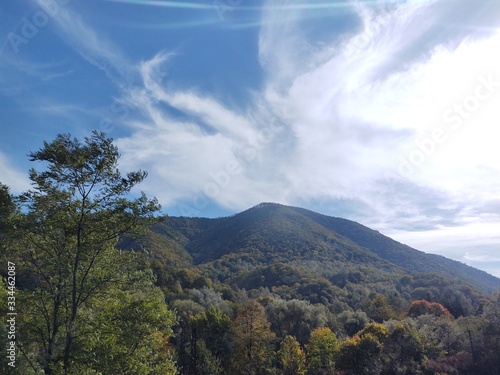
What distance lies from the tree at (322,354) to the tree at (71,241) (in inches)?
1363

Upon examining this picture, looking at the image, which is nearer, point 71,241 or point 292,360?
point 71,241

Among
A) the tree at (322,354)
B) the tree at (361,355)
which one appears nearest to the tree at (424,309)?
the tree at (361,355)

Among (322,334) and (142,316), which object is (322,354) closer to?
(322,334)

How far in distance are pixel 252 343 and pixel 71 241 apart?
30.0 m

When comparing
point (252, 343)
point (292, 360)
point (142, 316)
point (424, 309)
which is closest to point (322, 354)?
point (292, 360)

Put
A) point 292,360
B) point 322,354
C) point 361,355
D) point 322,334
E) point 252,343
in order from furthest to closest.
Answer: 1. point 322,334
2. point 322,354
3. point 361,355
4. point 292,360
5. point 252,343

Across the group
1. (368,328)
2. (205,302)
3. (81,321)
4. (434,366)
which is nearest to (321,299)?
(205,302)

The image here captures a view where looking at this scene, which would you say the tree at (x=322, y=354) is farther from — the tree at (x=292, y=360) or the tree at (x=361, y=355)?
the tree at (x=292, y=360)

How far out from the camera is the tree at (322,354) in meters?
40.8

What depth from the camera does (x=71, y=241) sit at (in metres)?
13.5

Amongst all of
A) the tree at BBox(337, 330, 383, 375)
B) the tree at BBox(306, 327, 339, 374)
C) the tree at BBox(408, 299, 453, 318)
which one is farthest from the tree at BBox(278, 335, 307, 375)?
the tree at BBox(408, 299, 453, 318)

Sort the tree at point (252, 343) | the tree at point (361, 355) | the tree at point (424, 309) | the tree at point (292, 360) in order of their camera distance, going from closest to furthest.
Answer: the tree at point (252, 343)
the tree at point (292, 360)
the tree at point (361, 355)
the tree at point (424, 309)

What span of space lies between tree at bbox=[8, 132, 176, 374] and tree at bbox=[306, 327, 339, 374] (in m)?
34.6

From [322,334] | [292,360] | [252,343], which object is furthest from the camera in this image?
[322,334]
